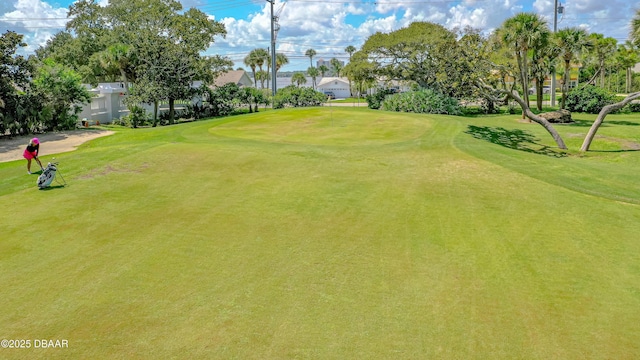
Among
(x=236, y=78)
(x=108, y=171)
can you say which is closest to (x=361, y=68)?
(x=108, y=171)

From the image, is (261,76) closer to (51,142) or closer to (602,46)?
(602,46)

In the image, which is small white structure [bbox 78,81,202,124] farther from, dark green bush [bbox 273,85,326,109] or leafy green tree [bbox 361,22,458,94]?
leafy green tree [bbox 361,22,458,94]

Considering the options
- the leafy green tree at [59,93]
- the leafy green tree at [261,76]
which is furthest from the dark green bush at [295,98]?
the leafy green tree at [261,76]

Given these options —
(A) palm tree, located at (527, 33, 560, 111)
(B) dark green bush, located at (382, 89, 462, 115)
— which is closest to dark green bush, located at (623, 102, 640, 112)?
(A) palm tree, located at (527, 33, 560, 111)

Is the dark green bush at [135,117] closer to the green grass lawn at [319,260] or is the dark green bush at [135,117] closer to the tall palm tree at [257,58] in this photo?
the green grass lawn at [319,260]

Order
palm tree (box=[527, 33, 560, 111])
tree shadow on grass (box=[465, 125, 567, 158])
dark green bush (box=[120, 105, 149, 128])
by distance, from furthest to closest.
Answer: dark green bush (box=[120, 105, 149, 128]), palm tree (box=[527, 33, 560, 111]), tree shadow on grass (box=[465, 125, 567, 158])

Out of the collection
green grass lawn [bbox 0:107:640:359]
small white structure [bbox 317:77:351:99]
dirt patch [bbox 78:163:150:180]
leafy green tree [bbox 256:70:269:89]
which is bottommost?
green grass lawn [bbox 0:107:640:359]
